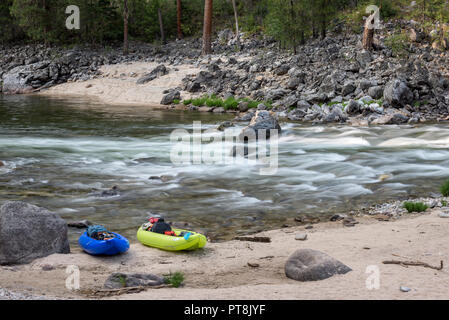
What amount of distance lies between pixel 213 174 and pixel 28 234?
6233mm

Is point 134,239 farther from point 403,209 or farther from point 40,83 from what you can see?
point 40,83

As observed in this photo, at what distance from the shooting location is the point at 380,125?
1873 centimetres

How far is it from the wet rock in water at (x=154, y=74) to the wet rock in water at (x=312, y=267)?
25.8 m

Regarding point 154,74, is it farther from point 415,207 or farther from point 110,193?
point 415,207

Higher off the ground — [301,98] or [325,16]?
[325,16]

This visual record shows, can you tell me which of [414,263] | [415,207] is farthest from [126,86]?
[414,263]

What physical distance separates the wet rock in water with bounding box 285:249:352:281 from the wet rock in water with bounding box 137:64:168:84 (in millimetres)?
25820

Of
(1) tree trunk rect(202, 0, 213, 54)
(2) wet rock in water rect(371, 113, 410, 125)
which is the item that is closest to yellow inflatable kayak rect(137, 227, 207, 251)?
(2) wet rock in water rect(371, 113, 410, 125)

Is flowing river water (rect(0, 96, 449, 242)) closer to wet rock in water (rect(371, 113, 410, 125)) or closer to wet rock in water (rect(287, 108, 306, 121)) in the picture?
wet rock in water (rect(371, 113, 410, 125))

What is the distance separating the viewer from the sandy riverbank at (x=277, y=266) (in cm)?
496

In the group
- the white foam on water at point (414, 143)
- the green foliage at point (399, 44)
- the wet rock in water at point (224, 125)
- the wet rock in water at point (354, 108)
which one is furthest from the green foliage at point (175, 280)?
the green foliage at point (399, 44)

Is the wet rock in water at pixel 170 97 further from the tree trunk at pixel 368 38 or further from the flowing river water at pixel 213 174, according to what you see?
the tree trunk at pixel 368 38

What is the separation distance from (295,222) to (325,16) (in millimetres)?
23077

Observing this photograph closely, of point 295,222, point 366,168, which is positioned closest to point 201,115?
point 366,168
